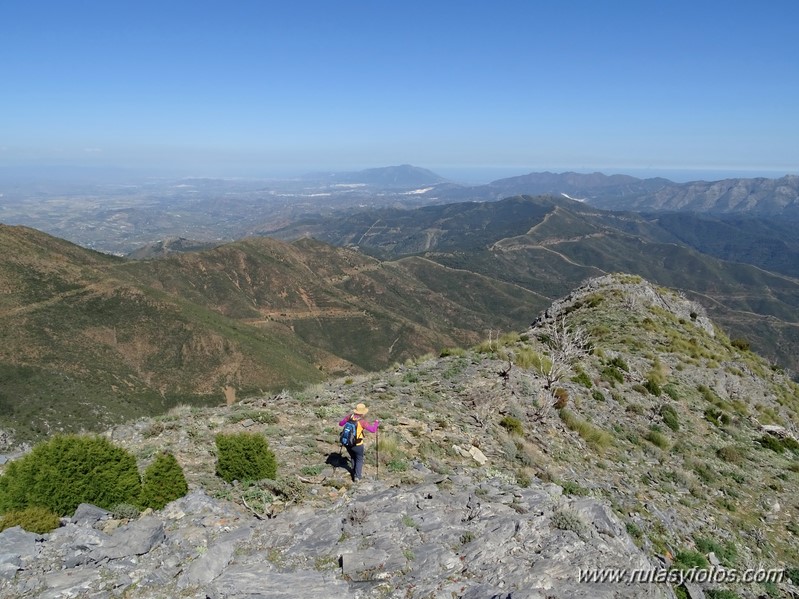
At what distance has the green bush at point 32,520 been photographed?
7945mm

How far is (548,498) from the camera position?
10.5m

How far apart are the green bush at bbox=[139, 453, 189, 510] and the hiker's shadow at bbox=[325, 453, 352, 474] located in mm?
3501

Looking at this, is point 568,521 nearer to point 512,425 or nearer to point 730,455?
point 512,425

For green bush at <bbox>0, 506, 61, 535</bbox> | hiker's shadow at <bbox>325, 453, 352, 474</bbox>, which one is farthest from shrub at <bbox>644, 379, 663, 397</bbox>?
green bush at <bbox>0, 506, 61, 535</bbox>

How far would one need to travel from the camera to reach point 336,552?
815 centimetres

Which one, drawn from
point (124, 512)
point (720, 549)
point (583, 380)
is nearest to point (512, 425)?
point (720, 549)

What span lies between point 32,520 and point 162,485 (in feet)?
7.17

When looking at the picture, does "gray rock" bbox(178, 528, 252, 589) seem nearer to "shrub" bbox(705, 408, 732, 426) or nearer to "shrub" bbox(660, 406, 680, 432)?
"shrub" bbox(660, 406, 680, 432)

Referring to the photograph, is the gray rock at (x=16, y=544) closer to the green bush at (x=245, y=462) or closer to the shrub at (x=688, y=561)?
the green bush at (x=245, y=462)

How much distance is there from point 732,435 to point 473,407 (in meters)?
12.8

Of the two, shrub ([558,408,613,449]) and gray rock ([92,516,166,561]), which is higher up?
gray rock ([92,516,166,561])

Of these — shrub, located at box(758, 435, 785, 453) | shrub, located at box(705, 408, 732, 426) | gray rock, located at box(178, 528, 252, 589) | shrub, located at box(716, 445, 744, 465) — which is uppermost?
gray rock, located at box(178, 528, 252, 589)

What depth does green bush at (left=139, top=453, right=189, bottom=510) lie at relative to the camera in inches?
371

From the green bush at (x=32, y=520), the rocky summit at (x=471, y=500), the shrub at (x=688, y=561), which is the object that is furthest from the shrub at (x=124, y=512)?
the shrub at (x=688, y=561)
